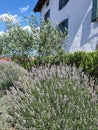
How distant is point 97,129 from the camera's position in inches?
198

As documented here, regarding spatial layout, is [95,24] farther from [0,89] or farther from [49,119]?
[49,119]

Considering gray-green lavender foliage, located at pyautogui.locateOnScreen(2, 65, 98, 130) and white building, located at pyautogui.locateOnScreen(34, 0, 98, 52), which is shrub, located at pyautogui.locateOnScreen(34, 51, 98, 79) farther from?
gray-green lavender foliage, located at pyautogui.locateOnScreen(2, 65, 98, 130)

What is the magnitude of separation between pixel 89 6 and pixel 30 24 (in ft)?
10.9

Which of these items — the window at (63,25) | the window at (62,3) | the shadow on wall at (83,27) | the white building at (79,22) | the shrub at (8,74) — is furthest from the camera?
the window at (62,3)

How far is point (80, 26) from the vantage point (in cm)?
1606

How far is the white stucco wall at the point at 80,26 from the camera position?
588 inches

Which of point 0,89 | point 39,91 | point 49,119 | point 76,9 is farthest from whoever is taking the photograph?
point 76,9

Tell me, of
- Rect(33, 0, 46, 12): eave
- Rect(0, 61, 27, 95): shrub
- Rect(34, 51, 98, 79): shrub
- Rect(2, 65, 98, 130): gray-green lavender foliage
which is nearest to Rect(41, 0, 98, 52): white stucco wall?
Rect(34, 51, 98, 79): shrub

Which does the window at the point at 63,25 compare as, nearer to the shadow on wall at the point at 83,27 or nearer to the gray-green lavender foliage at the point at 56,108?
the shadow on wall at the point at 83,27

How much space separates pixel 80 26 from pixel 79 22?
341 mm

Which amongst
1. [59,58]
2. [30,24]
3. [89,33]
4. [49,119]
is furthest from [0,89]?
[89,33]

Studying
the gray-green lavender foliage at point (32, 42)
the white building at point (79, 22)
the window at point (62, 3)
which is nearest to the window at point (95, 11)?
the white building at point (79, 22)

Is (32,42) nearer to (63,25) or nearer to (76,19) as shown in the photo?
(76,19)

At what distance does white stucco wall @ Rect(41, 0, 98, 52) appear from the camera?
49.0ft
